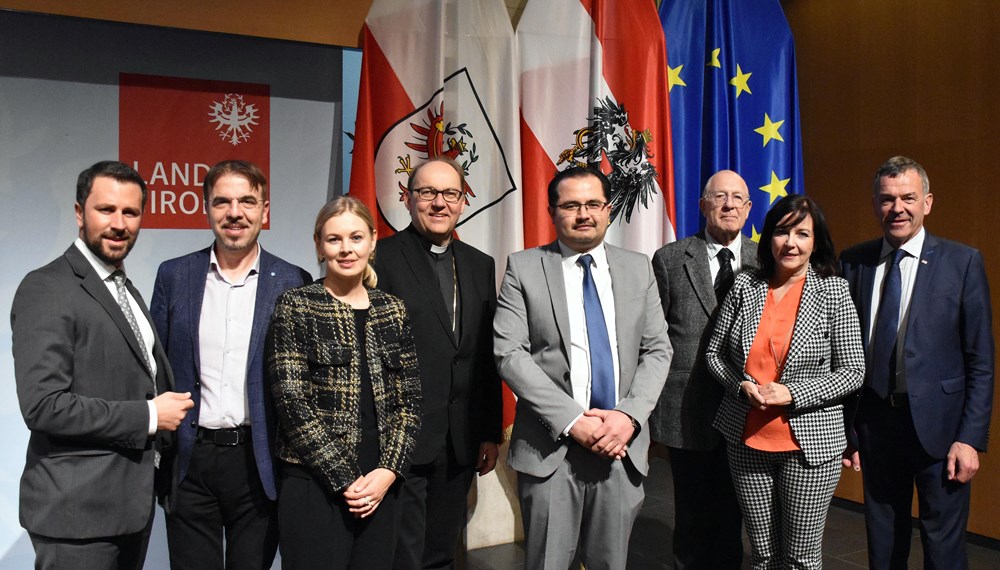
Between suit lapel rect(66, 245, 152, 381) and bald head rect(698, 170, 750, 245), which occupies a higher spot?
bald head rect(698, 170, 750, 245)

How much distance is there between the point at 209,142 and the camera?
3.39 m

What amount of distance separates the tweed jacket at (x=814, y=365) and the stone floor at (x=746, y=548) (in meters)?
1.46

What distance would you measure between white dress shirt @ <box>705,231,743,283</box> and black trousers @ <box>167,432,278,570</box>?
1.82 meters

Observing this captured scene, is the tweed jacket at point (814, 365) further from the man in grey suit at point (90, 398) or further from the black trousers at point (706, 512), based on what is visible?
the man in grey suit at point (90, 398)

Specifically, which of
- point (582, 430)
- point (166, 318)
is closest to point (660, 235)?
point (582, 430)

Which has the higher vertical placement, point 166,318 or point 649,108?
point 649,108

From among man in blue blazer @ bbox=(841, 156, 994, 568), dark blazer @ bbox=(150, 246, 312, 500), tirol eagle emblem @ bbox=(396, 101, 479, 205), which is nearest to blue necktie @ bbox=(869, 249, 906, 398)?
man in blue blazer @ bbox=(841, 156, 994, 568)

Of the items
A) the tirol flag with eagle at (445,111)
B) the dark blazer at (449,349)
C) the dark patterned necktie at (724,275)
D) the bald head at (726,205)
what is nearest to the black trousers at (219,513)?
the dark blazer at (449,349)

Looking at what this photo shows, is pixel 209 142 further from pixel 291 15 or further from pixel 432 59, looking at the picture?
pixel 432 59

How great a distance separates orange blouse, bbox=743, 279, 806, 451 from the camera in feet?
8.31

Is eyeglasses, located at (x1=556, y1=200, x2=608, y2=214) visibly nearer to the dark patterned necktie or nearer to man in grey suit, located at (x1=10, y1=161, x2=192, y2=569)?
the dark patterned necktie

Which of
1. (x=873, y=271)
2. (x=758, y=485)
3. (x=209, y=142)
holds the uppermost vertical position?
(x=209, y=142)

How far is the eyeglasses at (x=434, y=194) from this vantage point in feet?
8.86

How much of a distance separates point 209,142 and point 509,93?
1.41 meters
